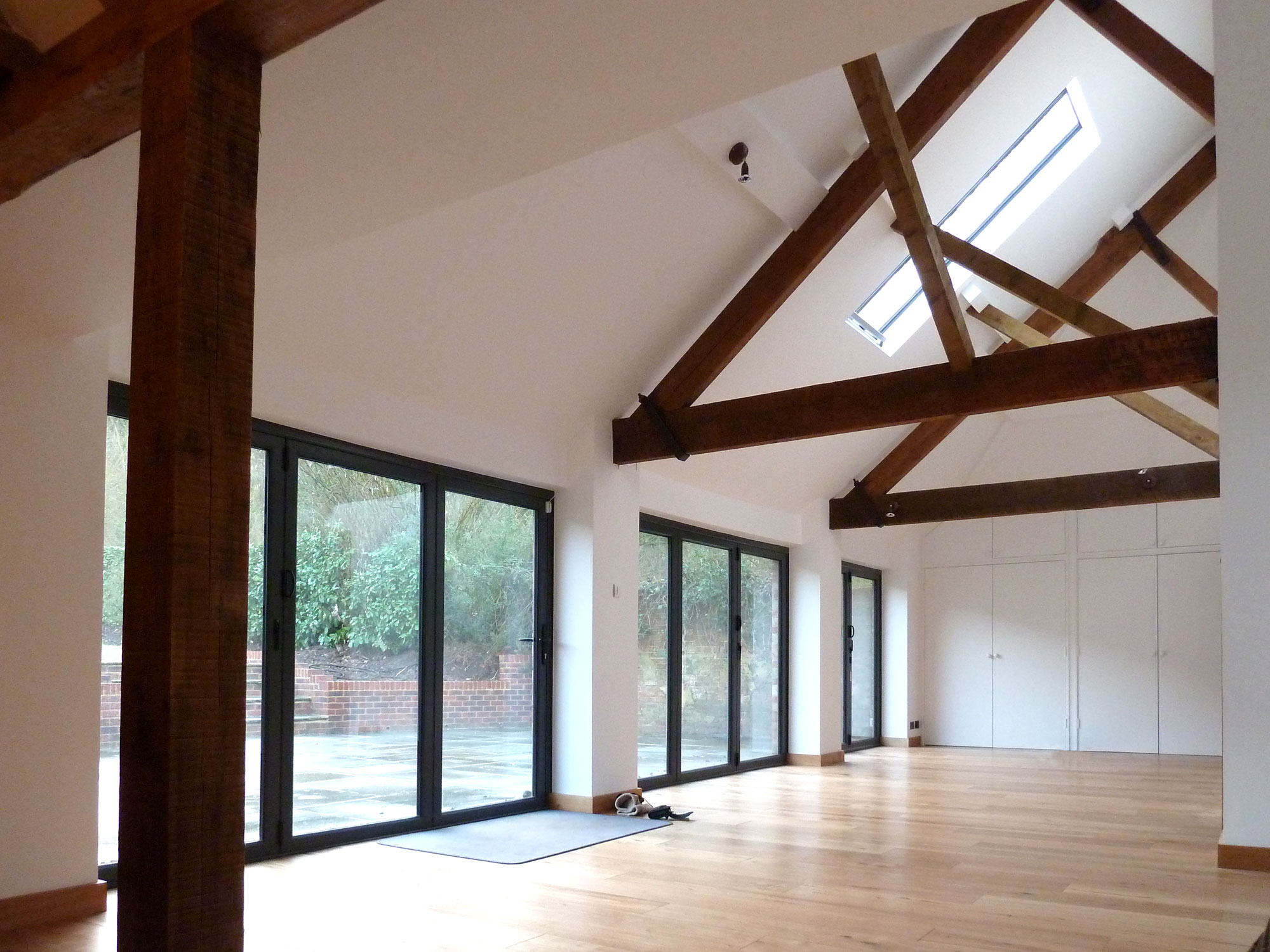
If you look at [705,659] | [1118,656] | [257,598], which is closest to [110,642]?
[257,598]

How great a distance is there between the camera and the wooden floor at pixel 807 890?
3.59 metres

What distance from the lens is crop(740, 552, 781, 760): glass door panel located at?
886 cm

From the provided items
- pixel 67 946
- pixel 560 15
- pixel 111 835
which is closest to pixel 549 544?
pixel 111 835

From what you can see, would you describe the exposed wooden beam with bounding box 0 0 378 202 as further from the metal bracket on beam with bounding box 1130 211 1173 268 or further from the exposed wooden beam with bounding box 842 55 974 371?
the metal bracket on beam with bounding box 1130 211 1173 268

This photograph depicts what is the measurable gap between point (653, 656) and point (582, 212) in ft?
11.5

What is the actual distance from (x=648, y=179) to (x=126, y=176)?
282 cm

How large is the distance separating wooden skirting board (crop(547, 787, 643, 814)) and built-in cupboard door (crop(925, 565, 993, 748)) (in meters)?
6.14

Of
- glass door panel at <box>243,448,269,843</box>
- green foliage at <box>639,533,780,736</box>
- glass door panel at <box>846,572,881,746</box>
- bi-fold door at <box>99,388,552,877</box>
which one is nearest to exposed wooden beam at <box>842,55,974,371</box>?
bi-fold door at <box>99,388,552,877</box>

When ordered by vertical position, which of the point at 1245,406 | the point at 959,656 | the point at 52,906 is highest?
the point at 1245,406

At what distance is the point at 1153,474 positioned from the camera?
28.3 feet

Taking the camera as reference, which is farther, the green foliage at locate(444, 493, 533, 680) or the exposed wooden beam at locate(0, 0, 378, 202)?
the green foliage at locate(444, 493, 533, 680)

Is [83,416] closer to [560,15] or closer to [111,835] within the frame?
[111,835]

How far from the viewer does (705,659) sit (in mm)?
8211

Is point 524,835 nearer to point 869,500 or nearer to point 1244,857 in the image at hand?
point 1244,857
